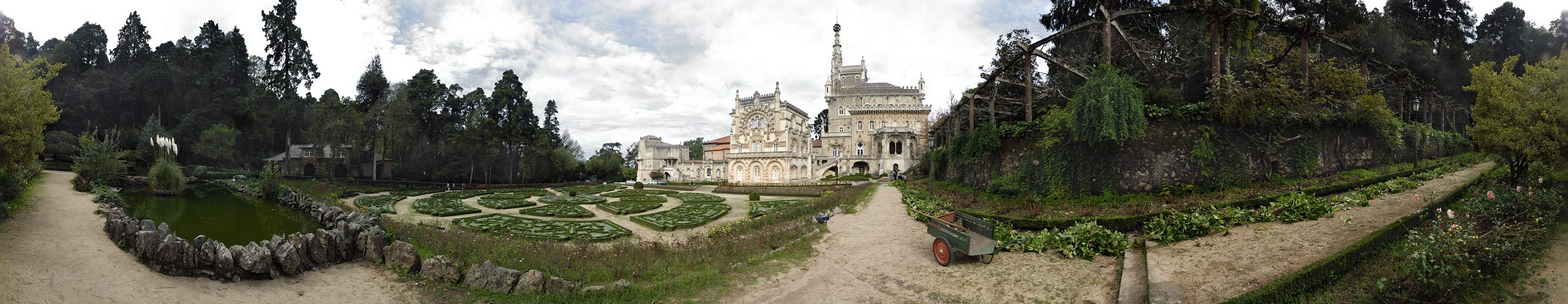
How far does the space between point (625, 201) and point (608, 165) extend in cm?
3365

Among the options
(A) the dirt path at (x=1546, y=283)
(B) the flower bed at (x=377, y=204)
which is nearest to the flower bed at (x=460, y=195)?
(B) the flower bed at (x=377, y=204)

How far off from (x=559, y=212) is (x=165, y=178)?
17348 millimetres

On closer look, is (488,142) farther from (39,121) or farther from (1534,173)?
(1534,173)

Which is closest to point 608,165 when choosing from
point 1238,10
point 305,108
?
point 305,108

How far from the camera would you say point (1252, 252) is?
21.2 feet

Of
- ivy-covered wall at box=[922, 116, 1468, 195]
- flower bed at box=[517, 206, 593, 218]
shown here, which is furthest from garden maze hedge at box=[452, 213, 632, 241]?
ivy-covered wall at box=[922, 116, 1468, 195]

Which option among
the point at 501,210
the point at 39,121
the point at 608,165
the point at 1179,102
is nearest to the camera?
the point at 39,121

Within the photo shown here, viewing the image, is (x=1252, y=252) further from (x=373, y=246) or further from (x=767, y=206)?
(x=767, y=206)

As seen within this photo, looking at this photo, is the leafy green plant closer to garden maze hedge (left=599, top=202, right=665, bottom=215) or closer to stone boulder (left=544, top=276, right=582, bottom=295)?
garden maze hedge (left=599, top=202, right=665, bottom=215)

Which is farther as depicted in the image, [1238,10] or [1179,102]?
[1179,102]

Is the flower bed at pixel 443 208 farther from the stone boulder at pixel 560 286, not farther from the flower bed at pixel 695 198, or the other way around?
the stone boulder at pixel 560 286

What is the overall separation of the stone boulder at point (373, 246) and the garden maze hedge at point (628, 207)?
10243 millimetres

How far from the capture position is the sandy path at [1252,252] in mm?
5520

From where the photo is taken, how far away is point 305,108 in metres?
42.9
